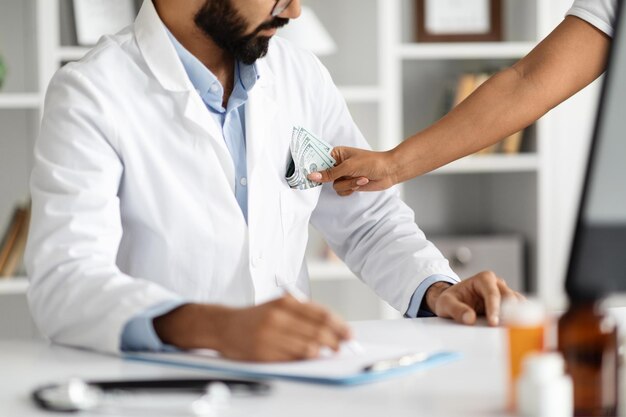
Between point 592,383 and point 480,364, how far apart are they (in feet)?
0.79

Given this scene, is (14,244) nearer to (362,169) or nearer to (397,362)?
(362,169)

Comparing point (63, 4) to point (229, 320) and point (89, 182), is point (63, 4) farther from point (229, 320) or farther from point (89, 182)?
point (229, 320)

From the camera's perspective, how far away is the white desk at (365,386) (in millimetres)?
841

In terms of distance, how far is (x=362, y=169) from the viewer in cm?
165

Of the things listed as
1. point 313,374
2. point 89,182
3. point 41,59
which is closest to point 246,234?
point 89,182

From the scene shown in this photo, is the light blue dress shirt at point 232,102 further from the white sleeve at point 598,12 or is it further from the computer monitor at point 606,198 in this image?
the computer monitor at point 606,198

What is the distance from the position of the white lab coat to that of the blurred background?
4.83 ft

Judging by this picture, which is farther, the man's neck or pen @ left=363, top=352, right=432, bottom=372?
the man's neck

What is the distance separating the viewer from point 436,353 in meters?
1.06

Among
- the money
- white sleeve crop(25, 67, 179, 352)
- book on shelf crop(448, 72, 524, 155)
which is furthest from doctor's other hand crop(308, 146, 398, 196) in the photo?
book on shelf crop(448, 72, 524, 155)

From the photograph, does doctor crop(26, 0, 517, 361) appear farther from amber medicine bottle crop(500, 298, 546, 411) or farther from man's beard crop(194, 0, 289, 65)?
amber medicine bottle crop(500, 298, 546, 411)

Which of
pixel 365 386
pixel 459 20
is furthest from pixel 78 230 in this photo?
pixel 459 20

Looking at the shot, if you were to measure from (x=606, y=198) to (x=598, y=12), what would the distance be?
0.89 metres

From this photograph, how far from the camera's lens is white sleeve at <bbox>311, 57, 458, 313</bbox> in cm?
154
